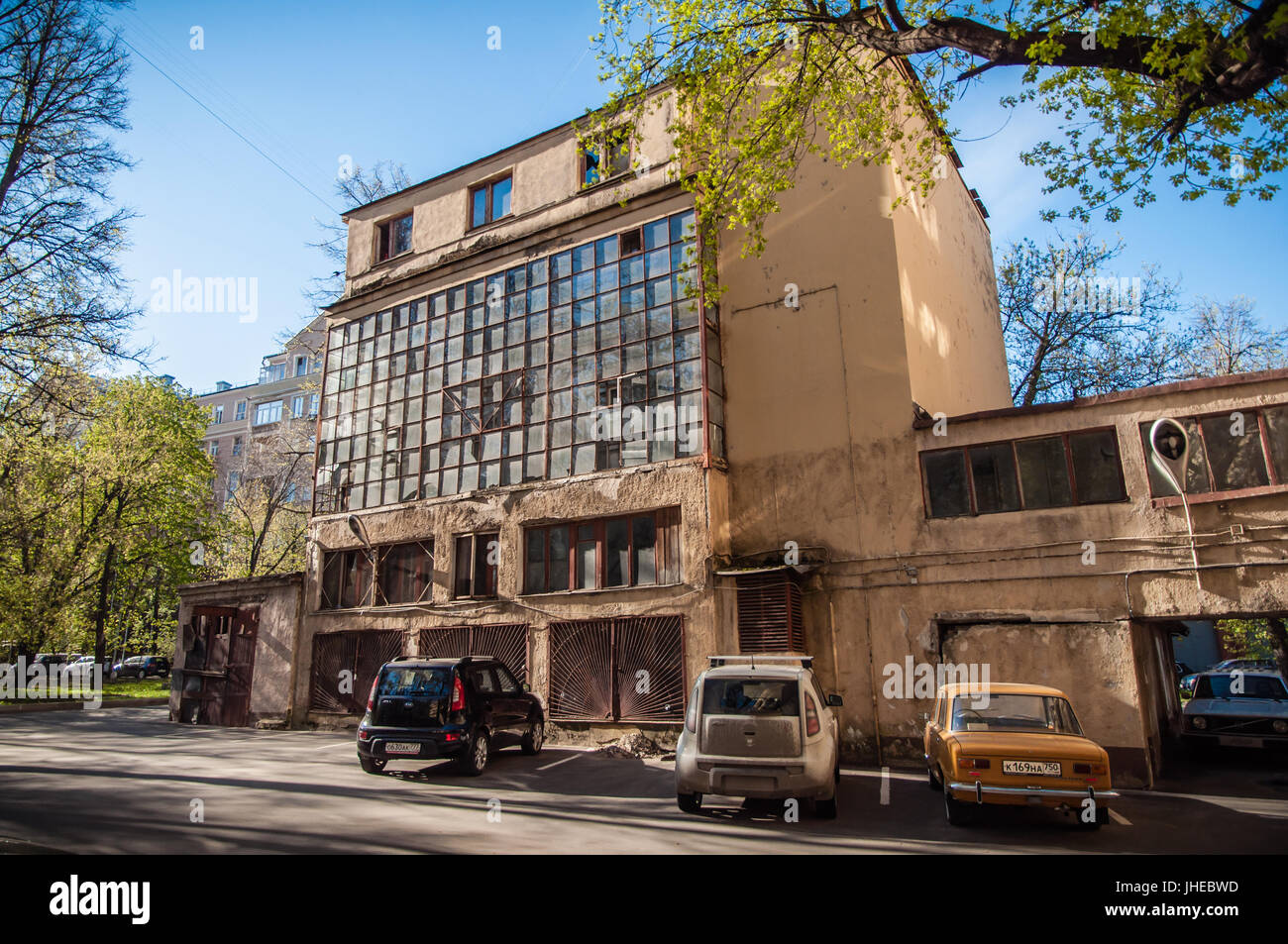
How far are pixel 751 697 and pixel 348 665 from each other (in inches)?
535

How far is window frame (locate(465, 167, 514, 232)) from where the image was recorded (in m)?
19.1

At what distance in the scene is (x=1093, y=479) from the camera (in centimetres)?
1154

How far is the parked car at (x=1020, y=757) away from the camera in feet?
23.1

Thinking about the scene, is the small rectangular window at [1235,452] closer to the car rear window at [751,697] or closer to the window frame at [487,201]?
the car rear window at [751,697]

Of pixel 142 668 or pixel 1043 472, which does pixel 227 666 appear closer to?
pixel 1043 472

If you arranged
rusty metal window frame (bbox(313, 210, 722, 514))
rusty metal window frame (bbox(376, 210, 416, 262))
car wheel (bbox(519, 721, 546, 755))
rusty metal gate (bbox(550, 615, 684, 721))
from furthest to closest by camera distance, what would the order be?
rusty metal window frame (bbox(376, 210, 416, 262))
rusty metal window frame (bbox(313, 210, 722, 514))
rusty metal gate (bbox(550, 615, 684, 721))
car wheel (bbox(519, 721, 546, 755))

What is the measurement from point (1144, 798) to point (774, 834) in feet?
19.7

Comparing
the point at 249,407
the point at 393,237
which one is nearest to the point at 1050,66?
the point at 393,237

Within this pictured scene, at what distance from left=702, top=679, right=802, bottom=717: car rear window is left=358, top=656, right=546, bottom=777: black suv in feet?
13.9

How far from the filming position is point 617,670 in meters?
14.6

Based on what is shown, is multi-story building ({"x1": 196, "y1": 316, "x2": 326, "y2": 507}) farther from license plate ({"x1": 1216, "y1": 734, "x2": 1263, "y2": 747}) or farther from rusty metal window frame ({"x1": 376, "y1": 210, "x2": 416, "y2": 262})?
license plate ({"x1": 1216, "y1": 734, "x2": 1263, "y2": 747})

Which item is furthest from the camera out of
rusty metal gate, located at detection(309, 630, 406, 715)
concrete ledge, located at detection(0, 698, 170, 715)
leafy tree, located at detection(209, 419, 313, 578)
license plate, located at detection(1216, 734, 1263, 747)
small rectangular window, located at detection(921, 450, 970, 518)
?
leafy tree, located at detection(209, 419, 313, 578)

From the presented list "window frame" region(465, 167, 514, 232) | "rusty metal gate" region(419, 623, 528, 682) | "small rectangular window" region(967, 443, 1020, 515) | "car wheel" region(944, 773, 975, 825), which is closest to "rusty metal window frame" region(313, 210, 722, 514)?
"window frame" region(465, 167, 514, 232)
